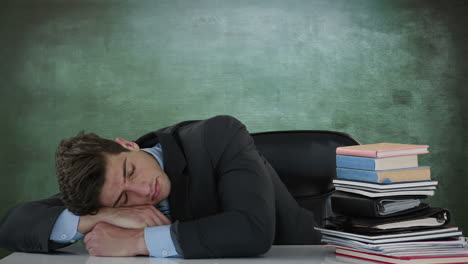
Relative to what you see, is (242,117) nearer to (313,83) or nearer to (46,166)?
(313,83)

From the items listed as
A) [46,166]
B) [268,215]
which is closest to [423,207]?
[268,215]

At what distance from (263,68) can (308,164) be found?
1.98 meters

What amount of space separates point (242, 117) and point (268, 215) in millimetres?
2589

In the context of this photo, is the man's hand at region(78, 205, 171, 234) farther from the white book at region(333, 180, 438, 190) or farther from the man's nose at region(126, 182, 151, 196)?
the white book at region(333, 180, 438, 190)

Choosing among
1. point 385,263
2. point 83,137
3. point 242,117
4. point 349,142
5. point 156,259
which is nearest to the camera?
point 385,263

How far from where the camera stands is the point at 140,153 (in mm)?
1753

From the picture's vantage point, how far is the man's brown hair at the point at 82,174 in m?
1.62

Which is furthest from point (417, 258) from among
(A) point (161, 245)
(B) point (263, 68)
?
(B) point (263, 68)

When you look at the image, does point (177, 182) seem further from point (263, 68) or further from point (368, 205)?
point (263, 68)

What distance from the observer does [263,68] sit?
4.13 metres

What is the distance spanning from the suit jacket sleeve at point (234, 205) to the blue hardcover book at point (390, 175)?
270 mm

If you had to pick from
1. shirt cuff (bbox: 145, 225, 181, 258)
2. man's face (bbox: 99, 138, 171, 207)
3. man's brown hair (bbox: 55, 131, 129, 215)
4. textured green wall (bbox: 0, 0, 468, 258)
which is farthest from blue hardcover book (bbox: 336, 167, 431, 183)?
textured green wall (bbox: 0, 0, 468, 258)

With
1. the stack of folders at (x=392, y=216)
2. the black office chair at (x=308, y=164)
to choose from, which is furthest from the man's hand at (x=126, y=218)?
the black office chair at (x=308, y=164)

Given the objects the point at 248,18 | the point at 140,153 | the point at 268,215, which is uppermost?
the point at 248,18
